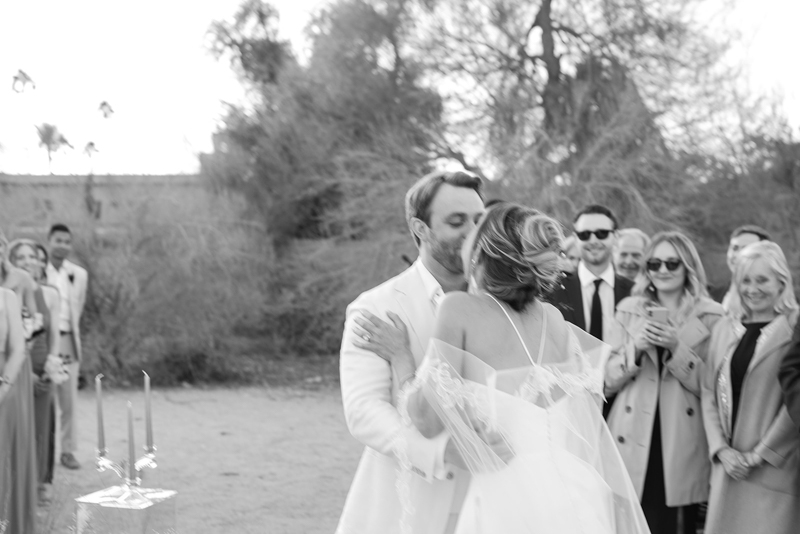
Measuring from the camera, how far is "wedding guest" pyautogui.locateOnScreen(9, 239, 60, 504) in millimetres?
7152

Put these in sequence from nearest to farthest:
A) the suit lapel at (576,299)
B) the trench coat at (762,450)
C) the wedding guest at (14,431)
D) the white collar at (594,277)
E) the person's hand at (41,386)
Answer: the trench coat at (762,450) < the wedding guest at (14,431) < the suit lapel at (576,299) < the white collar at (594,277) < the person's hand at (41,386)

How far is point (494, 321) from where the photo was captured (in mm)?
2662

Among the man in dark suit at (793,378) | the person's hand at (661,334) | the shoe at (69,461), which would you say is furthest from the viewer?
the shoe at (69,461)

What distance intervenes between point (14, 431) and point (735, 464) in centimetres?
405

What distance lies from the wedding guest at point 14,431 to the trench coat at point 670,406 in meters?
3.45

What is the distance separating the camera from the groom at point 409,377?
2758mm

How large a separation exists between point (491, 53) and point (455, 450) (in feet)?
51.2

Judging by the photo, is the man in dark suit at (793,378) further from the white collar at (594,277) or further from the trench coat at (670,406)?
the white collar at (594,277)

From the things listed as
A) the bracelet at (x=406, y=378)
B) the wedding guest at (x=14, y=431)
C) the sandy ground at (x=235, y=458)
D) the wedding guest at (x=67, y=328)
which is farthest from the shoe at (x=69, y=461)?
the bracelet at (x=406, y=378)

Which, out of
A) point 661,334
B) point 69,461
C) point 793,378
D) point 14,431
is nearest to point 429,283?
point 793,378

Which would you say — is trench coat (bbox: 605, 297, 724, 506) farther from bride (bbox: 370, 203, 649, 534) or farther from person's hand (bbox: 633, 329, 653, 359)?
bride (bbox: 370, 203, 649, 534)

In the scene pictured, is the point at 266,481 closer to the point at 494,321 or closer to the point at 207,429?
the point at 207,429

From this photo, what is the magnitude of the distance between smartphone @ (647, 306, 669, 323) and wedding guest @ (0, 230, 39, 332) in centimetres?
437

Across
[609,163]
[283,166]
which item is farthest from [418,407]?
[283,166]
